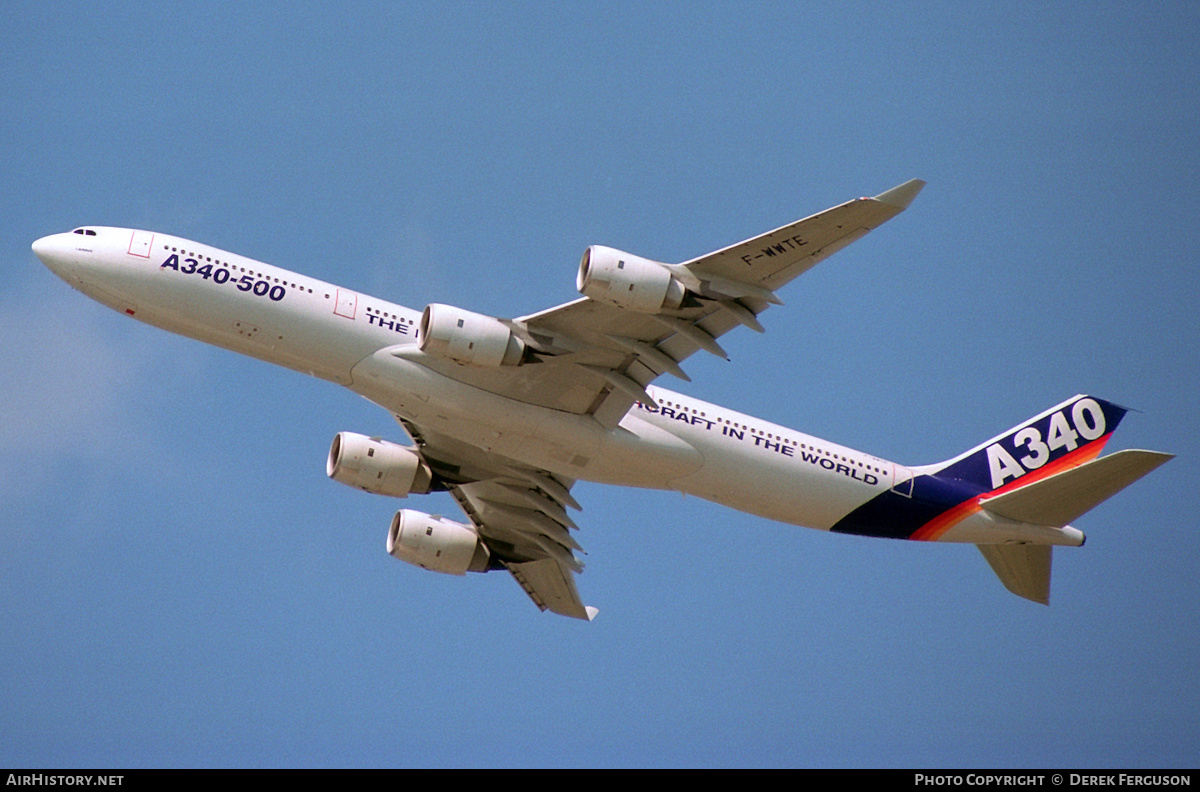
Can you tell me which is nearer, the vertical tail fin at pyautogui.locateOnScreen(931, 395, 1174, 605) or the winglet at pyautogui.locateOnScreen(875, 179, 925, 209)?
the winglet at pyautogui.locateOnScreen(875, 179, 925, 209)

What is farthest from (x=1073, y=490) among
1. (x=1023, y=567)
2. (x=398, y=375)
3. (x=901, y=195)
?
(x=398, y=375)

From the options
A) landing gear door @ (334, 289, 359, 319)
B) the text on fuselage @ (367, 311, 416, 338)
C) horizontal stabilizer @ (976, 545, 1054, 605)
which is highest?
landing gear door @ (334, 289, 359, 319)

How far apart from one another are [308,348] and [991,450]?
21.9 metres

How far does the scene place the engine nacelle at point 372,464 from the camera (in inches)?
1567

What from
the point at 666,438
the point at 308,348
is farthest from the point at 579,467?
the point at 308,348

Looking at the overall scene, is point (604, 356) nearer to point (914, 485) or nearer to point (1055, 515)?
point (914, 485)

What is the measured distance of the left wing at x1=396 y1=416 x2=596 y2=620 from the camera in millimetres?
41719

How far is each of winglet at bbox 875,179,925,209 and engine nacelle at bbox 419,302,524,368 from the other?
1043 cm

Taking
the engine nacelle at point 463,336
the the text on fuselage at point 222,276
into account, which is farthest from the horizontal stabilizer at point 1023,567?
the the text on fuselage at point 222,276

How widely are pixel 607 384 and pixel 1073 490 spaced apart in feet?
46.5

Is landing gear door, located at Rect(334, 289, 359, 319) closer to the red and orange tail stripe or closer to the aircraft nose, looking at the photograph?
the aircraft nose

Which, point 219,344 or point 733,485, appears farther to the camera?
point 733,485

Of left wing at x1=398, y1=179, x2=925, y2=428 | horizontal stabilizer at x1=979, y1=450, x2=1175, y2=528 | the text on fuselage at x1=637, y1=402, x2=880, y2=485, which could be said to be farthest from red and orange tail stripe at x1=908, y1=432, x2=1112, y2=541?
left wing at x1=398, y1=179, x2=925, y2=428

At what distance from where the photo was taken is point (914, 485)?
39.3 m
